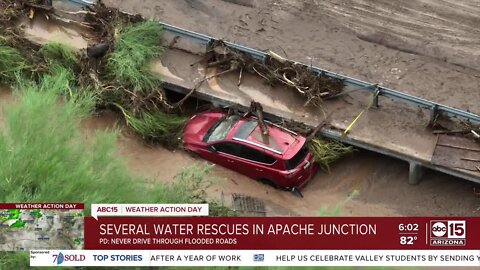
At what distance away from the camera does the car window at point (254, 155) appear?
16578mm

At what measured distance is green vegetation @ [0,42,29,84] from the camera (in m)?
18.5

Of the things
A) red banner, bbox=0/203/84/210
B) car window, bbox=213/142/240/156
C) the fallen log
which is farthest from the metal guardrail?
red banner, bbox=0/203/84/210

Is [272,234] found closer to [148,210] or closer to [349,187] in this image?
[148,210]

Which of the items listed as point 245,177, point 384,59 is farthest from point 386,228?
point 384,59

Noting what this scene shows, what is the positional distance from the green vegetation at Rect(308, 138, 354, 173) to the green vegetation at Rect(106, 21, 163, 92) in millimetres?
4011

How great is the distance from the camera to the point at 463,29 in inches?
791

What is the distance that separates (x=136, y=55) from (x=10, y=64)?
3094mm

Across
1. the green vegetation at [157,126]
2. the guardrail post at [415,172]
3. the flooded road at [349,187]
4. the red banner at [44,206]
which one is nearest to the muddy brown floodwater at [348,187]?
the flooded road at [349,187]

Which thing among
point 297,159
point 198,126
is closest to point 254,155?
point 297,159

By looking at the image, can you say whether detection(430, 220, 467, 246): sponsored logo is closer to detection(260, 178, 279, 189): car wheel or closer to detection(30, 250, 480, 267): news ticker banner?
detection(30, 250, 480, 267): news ticker banner

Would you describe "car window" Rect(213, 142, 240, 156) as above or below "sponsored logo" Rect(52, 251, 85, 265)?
below

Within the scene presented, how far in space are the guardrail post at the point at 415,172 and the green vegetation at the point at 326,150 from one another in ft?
4.46

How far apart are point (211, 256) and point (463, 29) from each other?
1101 cm

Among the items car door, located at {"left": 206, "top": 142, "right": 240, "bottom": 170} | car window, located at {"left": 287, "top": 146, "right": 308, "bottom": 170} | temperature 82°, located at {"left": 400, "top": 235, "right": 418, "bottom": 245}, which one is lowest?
car door, located at {"left": 206, "top": 142, "right": 240, "bottom": 170}
